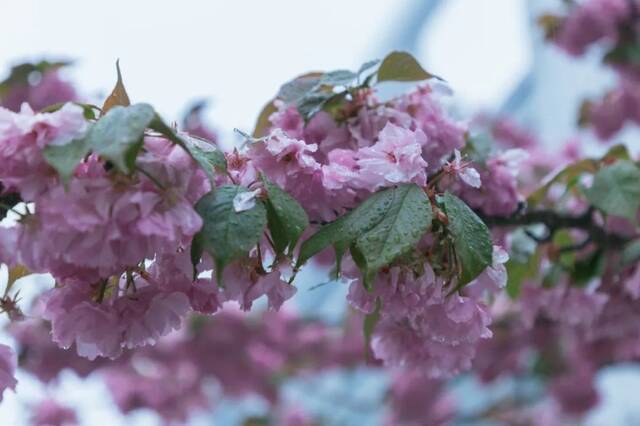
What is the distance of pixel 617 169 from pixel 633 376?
279 centimetres

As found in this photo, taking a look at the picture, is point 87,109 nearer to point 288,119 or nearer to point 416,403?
point 288,119

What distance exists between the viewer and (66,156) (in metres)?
0.58

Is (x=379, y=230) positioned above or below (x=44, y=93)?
above

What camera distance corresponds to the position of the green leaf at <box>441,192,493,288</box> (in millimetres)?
668

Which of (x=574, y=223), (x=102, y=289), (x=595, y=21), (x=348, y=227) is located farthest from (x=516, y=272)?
(x=595, y=21)

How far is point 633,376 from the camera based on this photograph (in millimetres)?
3594

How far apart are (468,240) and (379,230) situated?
0.07 metres

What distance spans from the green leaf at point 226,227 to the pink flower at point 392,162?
0.12 metres

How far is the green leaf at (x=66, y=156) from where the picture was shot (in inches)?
22.3

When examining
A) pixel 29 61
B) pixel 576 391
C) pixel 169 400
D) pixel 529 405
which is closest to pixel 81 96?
pixel 29 61

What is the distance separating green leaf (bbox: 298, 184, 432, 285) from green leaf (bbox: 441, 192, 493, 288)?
0.02m

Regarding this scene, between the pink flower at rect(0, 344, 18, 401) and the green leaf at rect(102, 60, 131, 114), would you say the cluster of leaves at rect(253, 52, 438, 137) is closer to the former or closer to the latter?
the green leaf at rect(102, 60, 131, 114)

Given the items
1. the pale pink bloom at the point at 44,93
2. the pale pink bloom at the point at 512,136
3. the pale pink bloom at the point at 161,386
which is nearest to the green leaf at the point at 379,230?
Result: the pale pink bloom at the point at 44,93

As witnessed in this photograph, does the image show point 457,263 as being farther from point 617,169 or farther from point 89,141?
point 617,169
